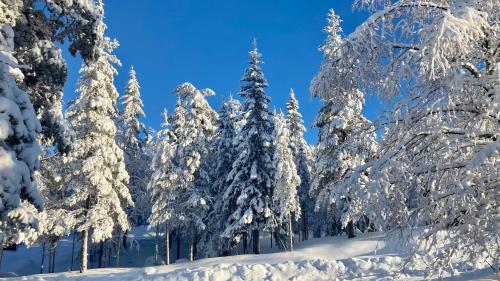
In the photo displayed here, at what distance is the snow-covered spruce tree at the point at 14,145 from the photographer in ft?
23.4

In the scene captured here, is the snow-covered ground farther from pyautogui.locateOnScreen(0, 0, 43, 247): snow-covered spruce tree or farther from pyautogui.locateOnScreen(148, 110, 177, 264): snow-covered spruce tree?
pyautogui.locateOnScreen(0, 0, 43, 247): snow-covered spruce tree

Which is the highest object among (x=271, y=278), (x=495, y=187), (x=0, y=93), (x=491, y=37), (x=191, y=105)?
(x=191, y=105)

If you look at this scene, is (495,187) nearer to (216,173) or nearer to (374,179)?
(374,179)

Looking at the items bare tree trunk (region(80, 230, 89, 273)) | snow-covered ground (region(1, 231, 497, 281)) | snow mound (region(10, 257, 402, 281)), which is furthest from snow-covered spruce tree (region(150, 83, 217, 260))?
snow mound (region(10, 257, 402, 281))

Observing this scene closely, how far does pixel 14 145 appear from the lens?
7.79 meters

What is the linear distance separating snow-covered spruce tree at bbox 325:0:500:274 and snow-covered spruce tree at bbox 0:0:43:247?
582 cm

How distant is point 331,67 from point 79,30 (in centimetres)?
666

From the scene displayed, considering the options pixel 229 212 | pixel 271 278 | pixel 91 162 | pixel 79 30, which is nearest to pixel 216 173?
pixel 229 212

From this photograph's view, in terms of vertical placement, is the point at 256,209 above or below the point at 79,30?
below

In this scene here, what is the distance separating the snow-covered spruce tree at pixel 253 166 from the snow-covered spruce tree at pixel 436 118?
24.2 meters

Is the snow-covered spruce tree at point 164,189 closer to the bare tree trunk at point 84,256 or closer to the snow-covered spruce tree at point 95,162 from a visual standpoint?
the snow-covered spruce tree at point 95,162

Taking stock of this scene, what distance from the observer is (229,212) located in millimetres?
35406

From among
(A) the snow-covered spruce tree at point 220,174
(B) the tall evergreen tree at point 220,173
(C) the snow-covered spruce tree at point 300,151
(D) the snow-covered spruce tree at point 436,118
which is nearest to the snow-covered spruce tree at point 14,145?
(D) the snow-covered spruce tree at point 436,118

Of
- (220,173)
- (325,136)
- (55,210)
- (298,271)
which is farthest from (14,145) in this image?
(220,173)
